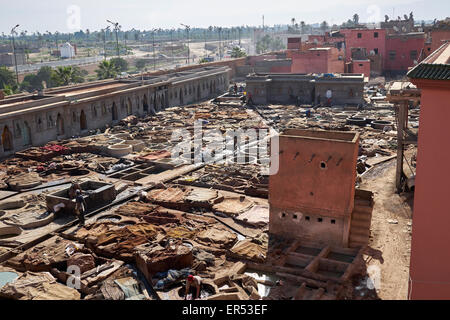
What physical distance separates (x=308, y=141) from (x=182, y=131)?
22317 millimetres

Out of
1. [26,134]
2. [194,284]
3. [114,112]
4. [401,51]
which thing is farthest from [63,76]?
[194,284]

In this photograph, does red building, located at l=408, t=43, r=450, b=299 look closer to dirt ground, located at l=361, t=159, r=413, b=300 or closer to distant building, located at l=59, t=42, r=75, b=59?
dirt ground, located at l=361, t=159, r=413, b=300

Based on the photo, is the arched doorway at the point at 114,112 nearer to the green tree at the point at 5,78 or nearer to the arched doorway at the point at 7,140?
the arched doorway at the point at 7,140

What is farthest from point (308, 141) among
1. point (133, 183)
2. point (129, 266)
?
point (133, 183)

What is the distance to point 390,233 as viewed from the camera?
1806cm

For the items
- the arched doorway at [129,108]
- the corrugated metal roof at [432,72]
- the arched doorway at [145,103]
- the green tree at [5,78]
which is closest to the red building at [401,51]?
the arched doorway at [145,103]

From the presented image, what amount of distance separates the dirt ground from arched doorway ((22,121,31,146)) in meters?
22.7

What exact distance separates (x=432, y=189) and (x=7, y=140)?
28989 mm

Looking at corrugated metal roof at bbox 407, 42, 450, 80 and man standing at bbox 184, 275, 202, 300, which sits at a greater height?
corrugated metal roof at bbox 407, 42, 450, 80

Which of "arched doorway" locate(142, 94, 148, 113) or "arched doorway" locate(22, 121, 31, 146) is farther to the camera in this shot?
"arched doorway" locate(142, 94, 148, 113)

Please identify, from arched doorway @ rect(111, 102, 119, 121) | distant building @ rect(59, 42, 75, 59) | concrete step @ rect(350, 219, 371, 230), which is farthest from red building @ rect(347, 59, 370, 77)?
distant building @ rect(59, 42, 75, 59)

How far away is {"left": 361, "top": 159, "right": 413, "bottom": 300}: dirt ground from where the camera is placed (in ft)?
47.0

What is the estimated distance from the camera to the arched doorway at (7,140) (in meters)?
31.1
